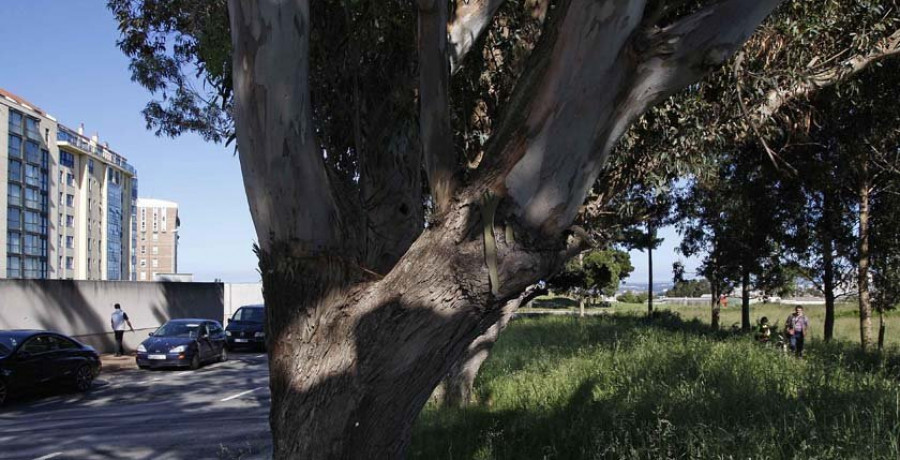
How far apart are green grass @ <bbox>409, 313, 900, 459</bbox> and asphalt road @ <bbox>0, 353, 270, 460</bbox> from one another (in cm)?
319

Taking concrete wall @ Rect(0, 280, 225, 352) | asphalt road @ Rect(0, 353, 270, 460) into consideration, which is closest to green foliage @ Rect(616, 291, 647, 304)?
concrete wall @ Rect(0, 280, 225, 352)

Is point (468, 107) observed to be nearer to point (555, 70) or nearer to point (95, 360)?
point (555, 70)

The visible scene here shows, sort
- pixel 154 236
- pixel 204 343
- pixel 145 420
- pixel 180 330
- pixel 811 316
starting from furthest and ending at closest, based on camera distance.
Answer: pixel 154 236 < pixel 811 316 < pixel 180 330 < pixel 204 343 < pixel 145 420

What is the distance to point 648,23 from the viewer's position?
3855 millimetres

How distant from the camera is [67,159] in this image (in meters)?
87.0

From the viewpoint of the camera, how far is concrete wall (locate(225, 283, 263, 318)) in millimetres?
38000

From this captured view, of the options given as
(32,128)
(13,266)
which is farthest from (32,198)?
(13,266)

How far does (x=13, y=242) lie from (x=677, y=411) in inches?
3353

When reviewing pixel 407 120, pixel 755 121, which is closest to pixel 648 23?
pixel 407 120

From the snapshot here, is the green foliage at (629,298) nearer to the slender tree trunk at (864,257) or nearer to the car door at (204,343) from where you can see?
the slender tree trunk at (864,257)

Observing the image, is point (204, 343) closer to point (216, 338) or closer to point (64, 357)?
point (216, 338)

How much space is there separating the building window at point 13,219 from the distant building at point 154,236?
51908 millimetres

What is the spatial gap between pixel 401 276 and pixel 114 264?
105m

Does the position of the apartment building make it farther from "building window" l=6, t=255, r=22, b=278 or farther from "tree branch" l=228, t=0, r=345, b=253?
"tree branch" l=228, t=0, r=345, b=253
